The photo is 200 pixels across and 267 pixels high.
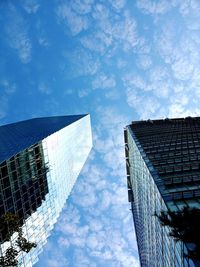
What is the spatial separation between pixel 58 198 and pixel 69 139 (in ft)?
66.7

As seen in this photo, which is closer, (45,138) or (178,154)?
(178,154)

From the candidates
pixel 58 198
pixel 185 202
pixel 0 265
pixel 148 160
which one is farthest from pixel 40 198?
pixel 0 265

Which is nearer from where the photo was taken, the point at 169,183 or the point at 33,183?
the point at 169,183

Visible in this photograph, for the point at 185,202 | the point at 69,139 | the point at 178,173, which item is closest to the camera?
the point at 185,202

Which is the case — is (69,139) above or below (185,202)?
above

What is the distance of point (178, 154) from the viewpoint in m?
42.5

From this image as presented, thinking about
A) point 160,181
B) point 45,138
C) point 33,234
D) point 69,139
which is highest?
point 69,139

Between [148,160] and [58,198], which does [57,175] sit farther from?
Result: [148,160]

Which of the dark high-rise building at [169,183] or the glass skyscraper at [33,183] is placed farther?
the glass skyscraper at [33,183]

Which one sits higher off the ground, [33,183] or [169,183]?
[33,183]

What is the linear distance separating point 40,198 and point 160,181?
21.8 metres

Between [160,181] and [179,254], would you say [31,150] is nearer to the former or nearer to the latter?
[160,181]

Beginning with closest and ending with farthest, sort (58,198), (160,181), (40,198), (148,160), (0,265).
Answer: (0,265) → (160,181) → (148,160) → (40,198) → (58,198)

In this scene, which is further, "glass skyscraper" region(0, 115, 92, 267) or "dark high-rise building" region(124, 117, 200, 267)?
"glass skyscraper" region(0, 115, 92, 267)
